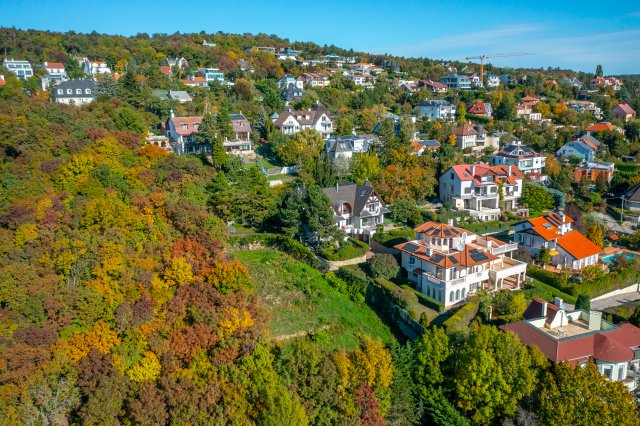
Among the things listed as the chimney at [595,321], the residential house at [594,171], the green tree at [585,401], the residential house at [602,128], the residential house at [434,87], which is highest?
the residential house at [434,87]

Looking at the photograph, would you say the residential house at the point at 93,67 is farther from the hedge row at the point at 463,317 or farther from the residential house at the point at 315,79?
the hedge row at the point at 463,317

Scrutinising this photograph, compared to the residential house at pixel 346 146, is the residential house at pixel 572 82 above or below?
above

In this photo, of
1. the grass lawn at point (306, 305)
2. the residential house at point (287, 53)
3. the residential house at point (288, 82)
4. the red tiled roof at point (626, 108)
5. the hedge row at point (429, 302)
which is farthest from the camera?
the residential house at point (287, 53)

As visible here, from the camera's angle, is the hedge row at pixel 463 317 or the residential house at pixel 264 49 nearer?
the hedge row at pixel 463 317

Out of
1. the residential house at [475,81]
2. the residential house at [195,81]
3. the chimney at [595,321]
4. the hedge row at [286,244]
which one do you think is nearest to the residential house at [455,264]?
the hedge row at [286,244]

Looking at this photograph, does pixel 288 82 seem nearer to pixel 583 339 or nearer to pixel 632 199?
pixel 632 199

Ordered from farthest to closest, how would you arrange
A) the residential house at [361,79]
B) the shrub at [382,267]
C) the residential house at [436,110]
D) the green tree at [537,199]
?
the residential house at [361,79] < the residential house at [436,110] < the green tree at [537,199] < the shrub at [382,267]

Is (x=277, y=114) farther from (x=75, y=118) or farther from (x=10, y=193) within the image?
(x=10, y=193)

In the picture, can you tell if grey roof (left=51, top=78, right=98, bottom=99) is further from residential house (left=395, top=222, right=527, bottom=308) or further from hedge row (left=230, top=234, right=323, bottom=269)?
residential house (left=395, top=222, right=527, bottom=308)
